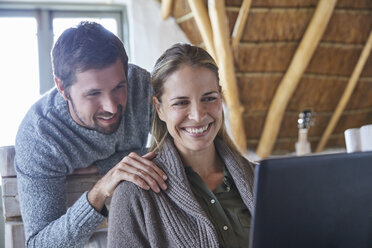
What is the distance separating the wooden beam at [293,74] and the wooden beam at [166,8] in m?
1.06

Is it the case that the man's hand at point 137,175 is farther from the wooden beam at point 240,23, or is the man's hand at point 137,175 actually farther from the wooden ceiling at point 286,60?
the wooden beam at point 240,23

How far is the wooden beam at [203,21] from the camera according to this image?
364 centimetres

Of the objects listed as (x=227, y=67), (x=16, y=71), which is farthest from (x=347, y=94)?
(x=16, y=71)

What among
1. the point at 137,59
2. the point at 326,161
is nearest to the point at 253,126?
the point at 137,59

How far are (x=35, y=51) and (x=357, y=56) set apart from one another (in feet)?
8.59

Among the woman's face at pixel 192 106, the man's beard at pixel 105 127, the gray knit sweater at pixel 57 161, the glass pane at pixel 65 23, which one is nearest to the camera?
the woman's face at pixel 192 106

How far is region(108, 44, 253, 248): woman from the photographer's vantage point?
124 centimetres

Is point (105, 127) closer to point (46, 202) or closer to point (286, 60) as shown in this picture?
point (46, 202)

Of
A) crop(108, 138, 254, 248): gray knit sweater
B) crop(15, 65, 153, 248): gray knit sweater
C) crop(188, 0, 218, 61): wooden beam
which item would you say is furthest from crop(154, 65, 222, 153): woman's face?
crop(188, 0, 218, 61): wooden beam

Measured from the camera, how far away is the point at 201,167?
4.68 feet

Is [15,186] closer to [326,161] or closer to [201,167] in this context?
[201,167]

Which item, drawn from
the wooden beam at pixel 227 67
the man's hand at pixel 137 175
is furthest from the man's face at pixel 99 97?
the wooden beam at pixel 227 67

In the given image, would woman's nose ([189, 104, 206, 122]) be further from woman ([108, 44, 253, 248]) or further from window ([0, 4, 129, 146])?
window ([0, 4, 129, 146])

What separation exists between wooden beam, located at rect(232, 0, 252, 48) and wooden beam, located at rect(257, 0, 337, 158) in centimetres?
50
